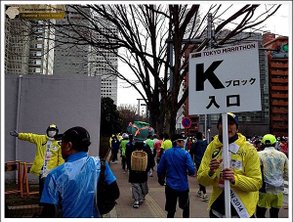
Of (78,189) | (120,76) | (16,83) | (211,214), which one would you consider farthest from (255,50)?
(120,76)

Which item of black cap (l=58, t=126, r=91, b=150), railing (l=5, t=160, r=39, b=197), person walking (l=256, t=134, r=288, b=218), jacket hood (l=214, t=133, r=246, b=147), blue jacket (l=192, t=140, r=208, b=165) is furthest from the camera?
blue jacket (l=192, t=140, r=208, b=165)

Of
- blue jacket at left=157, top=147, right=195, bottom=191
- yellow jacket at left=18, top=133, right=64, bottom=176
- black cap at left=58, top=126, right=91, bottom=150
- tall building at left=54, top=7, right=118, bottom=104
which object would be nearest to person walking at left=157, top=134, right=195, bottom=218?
blue jacket at left=157, top=147, right=195, bottom=191

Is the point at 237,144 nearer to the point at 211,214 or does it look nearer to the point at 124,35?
the point at 211,214

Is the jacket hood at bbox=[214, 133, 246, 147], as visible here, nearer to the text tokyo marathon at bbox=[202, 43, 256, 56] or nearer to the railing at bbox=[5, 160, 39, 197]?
the text tokyo marathon at bbox=[202, 43, 256, 56]

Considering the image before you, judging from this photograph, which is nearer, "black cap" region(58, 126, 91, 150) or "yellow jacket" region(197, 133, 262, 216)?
"black cap" region(58, 126, 91, 150)

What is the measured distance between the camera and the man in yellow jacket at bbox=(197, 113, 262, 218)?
10.7 ft

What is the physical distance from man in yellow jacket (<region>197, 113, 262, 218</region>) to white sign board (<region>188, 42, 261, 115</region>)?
34 centimetres

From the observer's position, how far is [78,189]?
2691 millimetres

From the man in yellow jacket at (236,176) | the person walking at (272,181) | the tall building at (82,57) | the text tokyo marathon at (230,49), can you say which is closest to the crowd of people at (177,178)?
the man in yellow jacket at (236,176)

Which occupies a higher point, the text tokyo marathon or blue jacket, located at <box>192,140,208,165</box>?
the text tokyo marathon

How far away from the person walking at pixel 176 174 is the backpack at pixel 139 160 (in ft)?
6.45

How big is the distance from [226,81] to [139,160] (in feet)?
15.9

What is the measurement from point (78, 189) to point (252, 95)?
1.74 metres

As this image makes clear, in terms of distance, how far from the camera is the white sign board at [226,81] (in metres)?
3.20
